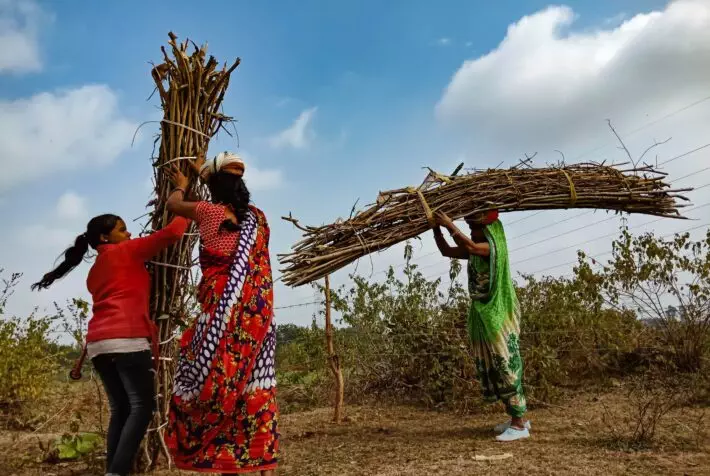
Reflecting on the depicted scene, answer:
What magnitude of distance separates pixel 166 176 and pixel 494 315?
7.60 ft

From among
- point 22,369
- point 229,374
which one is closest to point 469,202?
point 229,374

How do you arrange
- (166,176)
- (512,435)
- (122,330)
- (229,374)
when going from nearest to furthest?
(229,374) → (122,330) → (166,176) → (512,435)

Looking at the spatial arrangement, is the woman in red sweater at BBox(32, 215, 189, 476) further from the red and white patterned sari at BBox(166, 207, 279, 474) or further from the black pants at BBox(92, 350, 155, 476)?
the red and white patterned sari at BBox(166, 207, 279, 474)

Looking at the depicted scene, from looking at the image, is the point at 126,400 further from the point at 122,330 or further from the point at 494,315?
the point at 494,315

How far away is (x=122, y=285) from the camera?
2895 mm

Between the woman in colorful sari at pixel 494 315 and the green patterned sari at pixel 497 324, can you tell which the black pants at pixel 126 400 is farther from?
the green patterned sari at pixel 497 324

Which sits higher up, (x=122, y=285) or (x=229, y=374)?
(x=122, y=285)

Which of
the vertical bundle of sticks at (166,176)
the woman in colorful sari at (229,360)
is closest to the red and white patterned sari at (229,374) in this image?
the woman in colorful sari at (229,360)

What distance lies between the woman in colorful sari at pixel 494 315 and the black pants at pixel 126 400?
2064 mm

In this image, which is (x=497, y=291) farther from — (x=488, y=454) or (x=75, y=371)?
(x=75, y=371)

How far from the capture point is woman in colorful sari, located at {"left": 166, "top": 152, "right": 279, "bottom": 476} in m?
2.58

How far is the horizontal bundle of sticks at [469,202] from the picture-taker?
12.2 feet

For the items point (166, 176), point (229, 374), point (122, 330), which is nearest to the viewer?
point (229, 374)

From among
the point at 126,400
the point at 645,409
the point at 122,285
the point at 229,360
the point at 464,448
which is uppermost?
the point at 122,285
